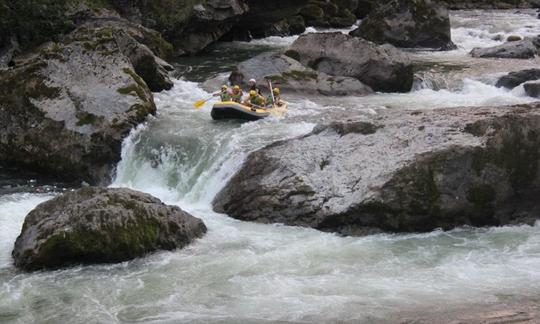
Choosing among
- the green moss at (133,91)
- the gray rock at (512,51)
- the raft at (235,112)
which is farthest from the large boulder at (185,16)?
the raft at (235,112)

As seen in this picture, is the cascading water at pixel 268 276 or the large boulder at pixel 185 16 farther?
the large boulder at pixel 185 16

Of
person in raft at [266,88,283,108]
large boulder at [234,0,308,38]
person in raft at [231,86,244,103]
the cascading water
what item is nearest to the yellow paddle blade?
person in raft at [231,86,244,103]

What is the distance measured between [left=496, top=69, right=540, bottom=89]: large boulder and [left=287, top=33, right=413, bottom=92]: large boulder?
108 inches

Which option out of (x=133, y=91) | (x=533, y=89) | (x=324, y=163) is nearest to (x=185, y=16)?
(x=133, y=91)

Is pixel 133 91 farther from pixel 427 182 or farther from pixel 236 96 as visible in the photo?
pixel 427 182

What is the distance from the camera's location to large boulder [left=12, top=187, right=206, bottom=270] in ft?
32.7

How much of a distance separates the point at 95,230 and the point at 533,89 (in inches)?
526

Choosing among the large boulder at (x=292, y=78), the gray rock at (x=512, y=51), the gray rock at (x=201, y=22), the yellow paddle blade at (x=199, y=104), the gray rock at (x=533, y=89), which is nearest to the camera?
the yellow paddle blade at (x=199, y=104)

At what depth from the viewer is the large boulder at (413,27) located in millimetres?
27203

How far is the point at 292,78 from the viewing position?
1972 cm

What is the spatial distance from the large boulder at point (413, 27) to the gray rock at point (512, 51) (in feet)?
6.90


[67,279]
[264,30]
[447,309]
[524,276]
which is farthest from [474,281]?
[264,30]

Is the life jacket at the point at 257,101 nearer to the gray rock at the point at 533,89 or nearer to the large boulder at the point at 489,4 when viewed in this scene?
the gray rock at the point at 533,89

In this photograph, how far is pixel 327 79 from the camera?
19.8 meters
